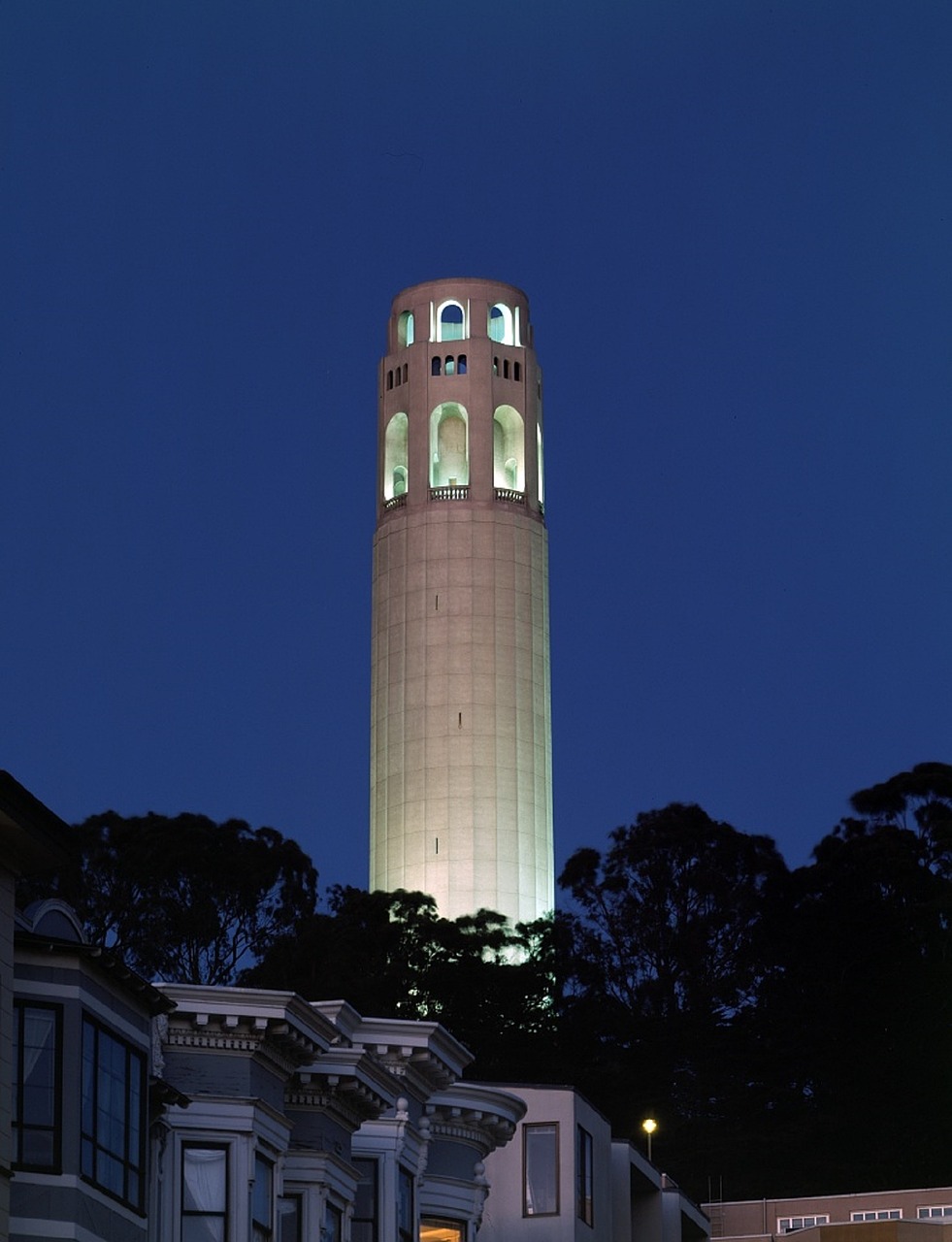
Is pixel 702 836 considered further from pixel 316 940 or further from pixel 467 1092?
pixel 467 1092

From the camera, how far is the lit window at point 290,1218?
44.2 m

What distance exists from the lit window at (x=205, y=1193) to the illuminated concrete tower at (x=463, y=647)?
368 feet

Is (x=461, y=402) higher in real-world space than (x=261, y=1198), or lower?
higher

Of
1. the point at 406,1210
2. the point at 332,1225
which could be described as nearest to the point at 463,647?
the point at 406,1210

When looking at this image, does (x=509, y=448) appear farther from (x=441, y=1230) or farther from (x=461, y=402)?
(x=441, y=1230)

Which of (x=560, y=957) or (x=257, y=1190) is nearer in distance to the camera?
(x=257, y=1190)

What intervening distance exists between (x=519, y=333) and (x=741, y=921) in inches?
2074

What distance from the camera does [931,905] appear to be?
117375 millimetres

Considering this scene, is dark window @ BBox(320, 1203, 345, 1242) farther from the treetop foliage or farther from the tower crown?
the tower crown

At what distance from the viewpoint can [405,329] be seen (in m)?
170

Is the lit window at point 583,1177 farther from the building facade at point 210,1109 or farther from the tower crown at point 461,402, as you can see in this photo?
the tower crown at point 461,402

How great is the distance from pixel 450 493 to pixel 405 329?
12.3m

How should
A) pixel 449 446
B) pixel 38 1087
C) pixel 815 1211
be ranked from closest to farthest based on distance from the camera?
pixel 38 1087
pixel 815 1211
pixel 449 446

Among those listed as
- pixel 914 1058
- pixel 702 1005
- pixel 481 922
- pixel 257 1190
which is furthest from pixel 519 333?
pixel 257 1190
